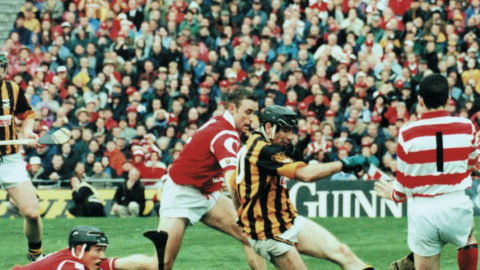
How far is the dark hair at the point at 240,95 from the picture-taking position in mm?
10779

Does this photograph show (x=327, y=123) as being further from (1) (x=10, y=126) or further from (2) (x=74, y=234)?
(2) (x=74, y=234)

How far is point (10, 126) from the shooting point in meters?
12.7

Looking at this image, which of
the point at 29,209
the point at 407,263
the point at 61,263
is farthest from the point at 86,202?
the point at 61,263

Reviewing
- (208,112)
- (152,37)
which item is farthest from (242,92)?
(152,37)

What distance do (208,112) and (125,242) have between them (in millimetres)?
7125

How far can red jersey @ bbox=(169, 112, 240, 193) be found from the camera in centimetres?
1073

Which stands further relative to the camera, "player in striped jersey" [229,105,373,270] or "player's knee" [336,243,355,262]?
"player's knee" [336,243,355,262]

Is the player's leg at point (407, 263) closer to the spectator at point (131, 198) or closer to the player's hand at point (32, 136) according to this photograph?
the player's hand at point (32, 136)

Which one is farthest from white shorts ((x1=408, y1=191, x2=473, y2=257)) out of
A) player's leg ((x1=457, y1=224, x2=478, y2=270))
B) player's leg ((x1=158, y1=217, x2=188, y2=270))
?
→ player's leg ((x1=158, y1=217, x2=188, y2=270))

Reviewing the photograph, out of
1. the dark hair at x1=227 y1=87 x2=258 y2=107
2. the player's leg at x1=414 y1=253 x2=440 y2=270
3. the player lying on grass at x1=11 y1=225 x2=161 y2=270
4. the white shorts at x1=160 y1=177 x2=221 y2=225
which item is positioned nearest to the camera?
the player's leg at x1=414 y1=253 x2=440 y2=270

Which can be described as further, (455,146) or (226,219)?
(226,219)

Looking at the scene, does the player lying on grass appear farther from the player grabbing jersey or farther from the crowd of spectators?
the crowd of spectators

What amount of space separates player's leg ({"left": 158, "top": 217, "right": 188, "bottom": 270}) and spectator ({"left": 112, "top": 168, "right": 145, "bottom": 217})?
351 inches

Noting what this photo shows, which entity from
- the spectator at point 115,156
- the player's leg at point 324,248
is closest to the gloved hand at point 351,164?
the player's leg at point 324,248
